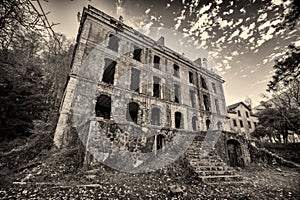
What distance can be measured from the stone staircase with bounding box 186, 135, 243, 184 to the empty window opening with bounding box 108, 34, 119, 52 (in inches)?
455

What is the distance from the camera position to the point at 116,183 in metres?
5.17

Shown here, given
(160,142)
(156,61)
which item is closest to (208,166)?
(160,142)

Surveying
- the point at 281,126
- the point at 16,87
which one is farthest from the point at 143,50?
the point at 281,126

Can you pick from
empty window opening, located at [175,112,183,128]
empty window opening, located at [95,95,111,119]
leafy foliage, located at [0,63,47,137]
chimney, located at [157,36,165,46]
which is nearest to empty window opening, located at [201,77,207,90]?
empty window opening, located at [175,112,183,128]

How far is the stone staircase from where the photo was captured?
630 centimetres

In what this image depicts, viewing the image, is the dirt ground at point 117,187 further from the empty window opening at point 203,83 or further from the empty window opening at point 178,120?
the empty window opening at point 203,83

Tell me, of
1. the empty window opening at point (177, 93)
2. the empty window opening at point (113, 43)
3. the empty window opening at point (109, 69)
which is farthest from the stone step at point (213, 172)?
the empty window opening at point (113, 43)

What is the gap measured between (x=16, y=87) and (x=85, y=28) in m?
7.99

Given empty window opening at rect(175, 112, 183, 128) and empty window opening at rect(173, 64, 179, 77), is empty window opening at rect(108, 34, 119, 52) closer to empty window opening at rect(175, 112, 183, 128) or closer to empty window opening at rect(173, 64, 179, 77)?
empty window opening at rect(173, 64, 179, 77)

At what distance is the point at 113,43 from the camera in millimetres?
14703

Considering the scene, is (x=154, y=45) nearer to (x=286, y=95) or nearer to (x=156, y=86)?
(x=156, y=86)

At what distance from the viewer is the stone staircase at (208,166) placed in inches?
248

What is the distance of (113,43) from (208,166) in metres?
13.6

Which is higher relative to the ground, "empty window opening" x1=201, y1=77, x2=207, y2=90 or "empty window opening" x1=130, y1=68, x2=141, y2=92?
"empty window opening" x1=201, y1=77, x2=207, y2=90
